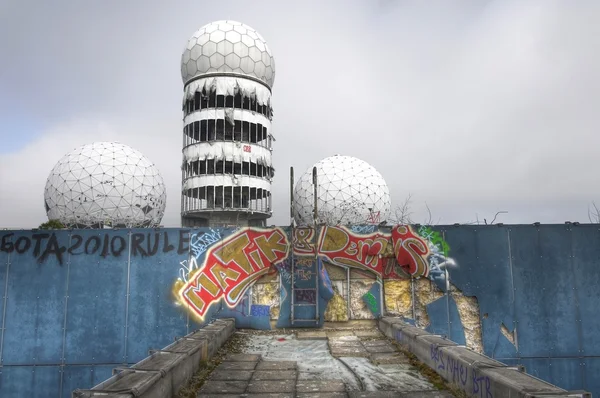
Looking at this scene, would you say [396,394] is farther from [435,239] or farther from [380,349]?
[435,239]

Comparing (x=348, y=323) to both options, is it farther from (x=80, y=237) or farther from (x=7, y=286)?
(x=7, y=286)

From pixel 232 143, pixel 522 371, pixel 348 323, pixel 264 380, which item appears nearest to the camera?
pixel 522 371

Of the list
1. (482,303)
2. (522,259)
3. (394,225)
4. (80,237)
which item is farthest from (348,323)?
(80,237)

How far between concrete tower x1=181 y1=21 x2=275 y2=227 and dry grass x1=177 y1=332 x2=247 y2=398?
22894mm

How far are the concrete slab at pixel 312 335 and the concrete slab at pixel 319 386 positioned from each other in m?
5.28

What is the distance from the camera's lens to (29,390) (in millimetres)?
16391

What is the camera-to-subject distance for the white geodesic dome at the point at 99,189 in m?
30.4

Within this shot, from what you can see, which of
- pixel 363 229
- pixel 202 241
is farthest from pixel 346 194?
pixel 202 241

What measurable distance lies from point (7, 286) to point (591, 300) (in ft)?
69.9

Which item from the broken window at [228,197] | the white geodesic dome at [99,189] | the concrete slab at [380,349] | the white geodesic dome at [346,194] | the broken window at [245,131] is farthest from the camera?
the broken window at [245,131]

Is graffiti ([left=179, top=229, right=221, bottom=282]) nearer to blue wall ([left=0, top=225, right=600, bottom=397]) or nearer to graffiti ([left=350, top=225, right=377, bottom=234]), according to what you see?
blue wall ([left=0, top=225, right=600, bottom=397])

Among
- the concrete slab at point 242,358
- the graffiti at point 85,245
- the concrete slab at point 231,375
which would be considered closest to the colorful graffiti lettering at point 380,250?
the graffiti at point 85,245

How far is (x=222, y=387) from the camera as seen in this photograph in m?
8.46

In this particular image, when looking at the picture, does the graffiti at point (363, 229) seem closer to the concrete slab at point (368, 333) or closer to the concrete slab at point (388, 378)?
the concrete slab at point (368, 333)
